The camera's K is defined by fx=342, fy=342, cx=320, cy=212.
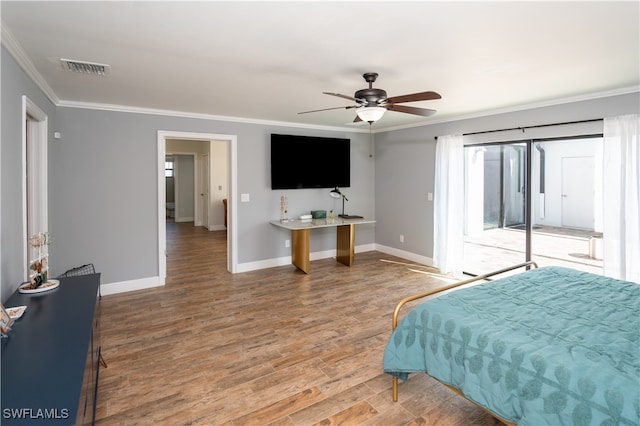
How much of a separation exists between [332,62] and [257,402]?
8.47 ft

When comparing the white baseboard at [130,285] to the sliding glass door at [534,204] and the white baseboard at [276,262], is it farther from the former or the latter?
the sliding glass door at [534,204]

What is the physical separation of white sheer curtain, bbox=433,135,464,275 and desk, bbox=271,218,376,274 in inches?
44.8

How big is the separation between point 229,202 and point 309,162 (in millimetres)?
1538

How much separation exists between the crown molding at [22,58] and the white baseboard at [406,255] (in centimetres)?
548

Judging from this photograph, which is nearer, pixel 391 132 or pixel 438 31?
pixel 438 31

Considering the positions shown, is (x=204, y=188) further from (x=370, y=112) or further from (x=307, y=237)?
(x=370, y=112)

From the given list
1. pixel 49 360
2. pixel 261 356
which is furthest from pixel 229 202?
pixel 49 360

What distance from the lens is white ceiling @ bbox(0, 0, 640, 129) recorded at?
195 cm

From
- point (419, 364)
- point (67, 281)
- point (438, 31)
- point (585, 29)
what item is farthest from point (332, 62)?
point (67, 281)

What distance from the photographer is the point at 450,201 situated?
17.1ft

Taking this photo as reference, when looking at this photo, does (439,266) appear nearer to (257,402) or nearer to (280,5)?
(257,402)

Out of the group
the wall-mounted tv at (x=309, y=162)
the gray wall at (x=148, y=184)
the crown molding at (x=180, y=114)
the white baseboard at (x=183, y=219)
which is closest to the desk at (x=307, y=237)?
the gray wall at (x=148, y=184)

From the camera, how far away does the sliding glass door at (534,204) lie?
14.5 ft

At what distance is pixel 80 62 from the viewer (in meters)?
2.78
